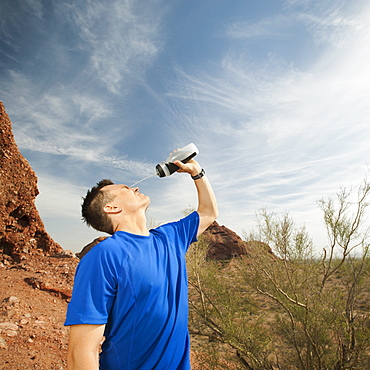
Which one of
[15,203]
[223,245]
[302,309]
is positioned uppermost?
[223,245]

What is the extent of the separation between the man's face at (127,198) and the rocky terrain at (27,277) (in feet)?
15.9

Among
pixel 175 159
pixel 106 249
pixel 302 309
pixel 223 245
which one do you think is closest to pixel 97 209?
pixel 106 249

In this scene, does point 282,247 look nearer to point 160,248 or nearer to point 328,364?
point 328,364

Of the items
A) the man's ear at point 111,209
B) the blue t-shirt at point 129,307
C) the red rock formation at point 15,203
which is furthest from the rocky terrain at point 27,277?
the blue t-shirt at point 129,307

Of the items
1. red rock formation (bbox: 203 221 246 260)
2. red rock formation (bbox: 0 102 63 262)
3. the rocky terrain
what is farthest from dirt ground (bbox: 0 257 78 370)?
red rock formation (bbox: 203 221 246 260)

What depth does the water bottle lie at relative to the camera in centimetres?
219

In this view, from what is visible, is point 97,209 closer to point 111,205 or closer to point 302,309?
point 111,205

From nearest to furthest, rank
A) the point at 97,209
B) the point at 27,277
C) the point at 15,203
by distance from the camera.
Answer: the point at 97,209 → the point at 27,277 → the point at 15,203

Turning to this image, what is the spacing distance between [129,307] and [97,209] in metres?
0.74

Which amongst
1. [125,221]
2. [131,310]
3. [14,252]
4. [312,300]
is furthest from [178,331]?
[14,252]

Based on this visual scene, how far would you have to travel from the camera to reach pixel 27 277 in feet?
32.3

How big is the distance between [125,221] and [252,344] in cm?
657

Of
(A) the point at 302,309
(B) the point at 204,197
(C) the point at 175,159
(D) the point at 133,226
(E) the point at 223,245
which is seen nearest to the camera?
(D) the point at 133,226

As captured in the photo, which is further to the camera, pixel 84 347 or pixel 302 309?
pixel 302 309
